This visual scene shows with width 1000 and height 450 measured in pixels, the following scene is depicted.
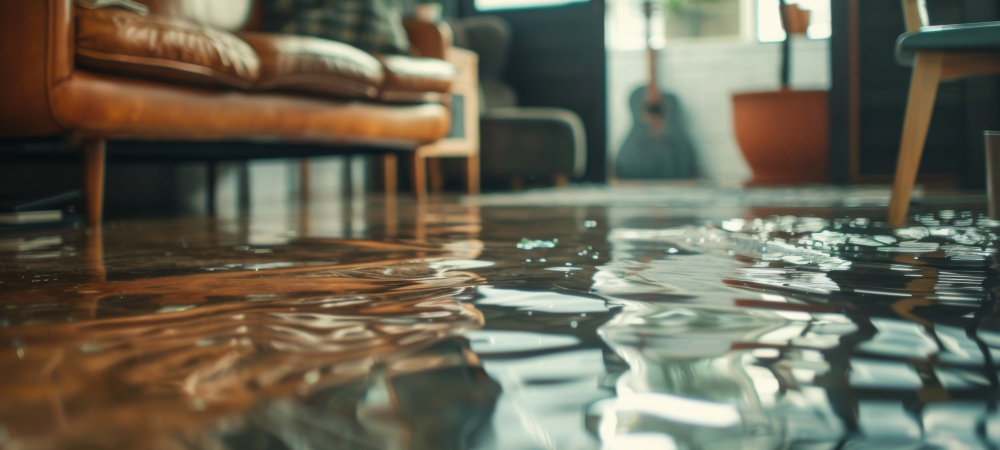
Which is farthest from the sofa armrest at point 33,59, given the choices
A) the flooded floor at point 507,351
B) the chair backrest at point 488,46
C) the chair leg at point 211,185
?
the chair backrest at point 488,46

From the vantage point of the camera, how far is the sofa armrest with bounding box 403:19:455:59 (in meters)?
2.84

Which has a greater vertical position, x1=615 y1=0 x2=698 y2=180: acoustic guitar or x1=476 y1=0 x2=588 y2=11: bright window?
x1=476 y1=0 x2=588 y2=11: bright window

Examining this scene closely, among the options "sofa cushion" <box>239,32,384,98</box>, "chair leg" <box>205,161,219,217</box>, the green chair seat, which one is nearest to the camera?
the green chair seat

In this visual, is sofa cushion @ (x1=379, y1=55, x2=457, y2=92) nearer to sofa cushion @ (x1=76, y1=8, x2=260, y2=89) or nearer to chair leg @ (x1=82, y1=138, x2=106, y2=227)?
sofa cushion @ (x1=76, y1=8, x2=260, y2=89)

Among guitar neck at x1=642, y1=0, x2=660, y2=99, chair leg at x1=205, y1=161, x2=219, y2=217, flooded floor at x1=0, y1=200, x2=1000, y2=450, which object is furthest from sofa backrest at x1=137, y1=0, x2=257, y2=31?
guitar neck at x1=642, y1=0, x2=660, y2=99

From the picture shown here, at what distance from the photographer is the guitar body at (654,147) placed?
479 centimetres

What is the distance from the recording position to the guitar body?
479 centimetres

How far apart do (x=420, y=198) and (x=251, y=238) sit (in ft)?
5.01

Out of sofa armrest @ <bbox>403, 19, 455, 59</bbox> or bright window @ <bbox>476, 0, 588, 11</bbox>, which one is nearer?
sofa armrest @ <bbox>403, 19, 455, 59</bbox>

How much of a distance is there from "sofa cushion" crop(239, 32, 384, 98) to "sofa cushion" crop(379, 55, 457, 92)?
0.09 m

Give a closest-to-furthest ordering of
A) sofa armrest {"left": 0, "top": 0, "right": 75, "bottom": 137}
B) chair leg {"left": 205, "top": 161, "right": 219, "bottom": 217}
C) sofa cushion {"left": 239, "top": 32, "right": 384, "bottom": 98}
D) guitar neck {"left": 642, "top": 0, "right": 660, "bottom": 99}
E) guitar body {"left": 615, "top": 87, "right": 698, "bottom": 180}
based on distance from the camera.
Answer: sofa armrest {"left": 0, "top": 0, "right": 75, "bottom": 137}, sofa cushion {"left": 239, "top": 32, "right": 384, "bottom": 98}, chair leg {"left": 205, "top": 161, "right": 219, "bottom": 217}, guitar neck {"left": 642, "top": 0, "right": 660, "bottom": 99}, guitar body {"left": 615, "top": 87, "right": 698, "bottom": 180}

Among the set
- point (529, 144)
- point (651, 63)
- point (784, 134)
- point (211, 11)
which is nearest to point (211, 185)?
point (211, 11)

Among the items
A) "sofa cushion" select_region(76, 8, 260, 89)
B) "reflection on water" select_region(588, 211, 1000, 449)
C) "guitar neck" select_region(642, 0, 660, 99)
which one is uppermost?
"guitar neck" select_region(642, 0, 660, 99)

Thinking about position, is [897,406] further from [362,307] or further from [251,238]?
[251,238]
